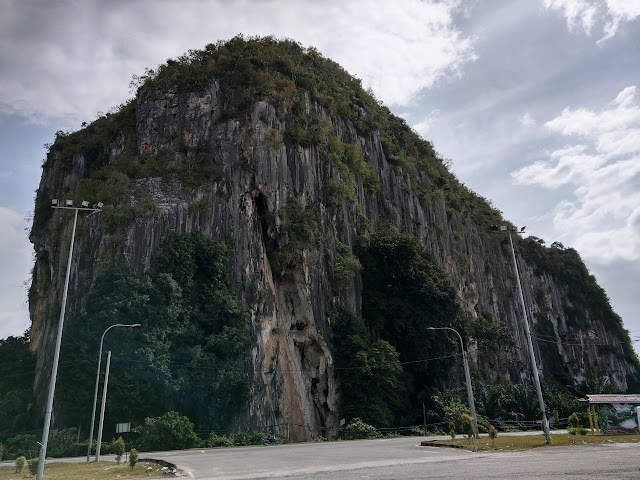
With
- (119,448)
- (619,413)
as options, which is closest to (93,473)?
(119,448)

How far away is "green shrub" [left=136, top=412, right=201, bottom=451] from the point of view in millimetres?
30312

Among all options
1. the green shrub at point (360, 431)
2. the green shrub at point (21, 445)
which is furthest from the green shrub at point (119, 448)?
the green shrub at point (360, 431)

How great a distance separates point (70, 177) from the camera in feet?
170

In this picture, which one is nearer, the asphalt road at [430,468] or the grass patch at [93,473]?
the asphalt road at [430,468]

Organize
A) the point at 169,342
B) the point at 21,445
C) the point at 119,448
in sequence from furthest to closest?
1. the point at 169,342
2. the point at 21,445
3. the point at 119,448

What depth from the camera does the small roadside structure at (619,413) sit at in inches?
1037

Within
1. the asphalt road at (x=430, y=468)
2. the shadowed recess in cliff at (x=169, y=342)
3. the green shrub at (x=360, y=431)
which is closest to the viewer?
the asphalt road at (x=430, y=468)

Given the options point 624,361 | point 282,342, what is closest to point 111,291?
point 282,342

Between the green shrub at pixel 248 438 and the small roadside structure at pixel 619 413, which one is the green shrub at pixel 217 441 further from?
the small roadside structure at pixel 619 413

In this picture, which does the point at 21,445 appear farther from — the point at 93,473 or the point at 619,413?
the point at 619,413

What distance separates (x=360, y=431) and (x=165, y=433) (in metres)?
14.9

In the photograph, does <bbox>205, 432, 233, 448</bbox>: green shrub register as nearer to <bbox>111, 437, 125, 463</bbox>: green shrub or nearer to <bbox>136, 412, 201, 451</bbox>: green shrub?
<bbox>136, 412, 201, 451</bbox>: green shrub

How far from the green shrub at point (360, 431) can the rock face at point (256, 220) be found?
256 centimetres

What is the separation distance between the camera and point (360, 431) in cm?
3853
